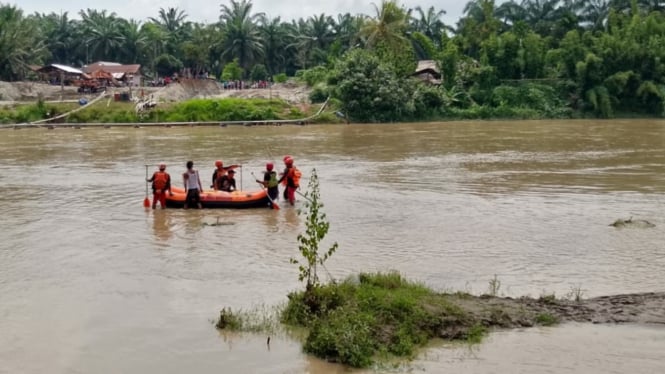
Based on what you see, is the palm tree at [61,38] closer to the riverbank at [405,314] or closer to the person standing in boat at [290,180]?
the person standing in boat at [290,180]

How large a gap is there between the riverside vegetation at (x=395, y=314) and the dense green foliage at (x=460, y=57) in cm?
3772

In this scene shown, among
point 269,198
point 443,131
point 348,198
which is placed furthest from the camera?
point 443,131

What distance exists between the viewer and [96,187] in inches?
818

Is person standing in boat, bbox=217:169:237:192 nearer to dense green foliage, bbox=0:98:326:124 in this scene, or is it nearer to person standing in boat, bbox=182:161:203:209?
A: person standing in boat, bbox=182:161:203:209

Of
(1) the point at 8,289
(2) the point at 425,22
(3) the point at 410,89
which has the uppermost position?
(2) the point at 425,22

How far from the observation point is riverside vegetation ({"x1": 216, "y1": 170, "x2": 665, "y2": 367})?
7.41 m

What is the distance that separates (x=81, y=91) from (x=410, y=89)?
22266 millimetres

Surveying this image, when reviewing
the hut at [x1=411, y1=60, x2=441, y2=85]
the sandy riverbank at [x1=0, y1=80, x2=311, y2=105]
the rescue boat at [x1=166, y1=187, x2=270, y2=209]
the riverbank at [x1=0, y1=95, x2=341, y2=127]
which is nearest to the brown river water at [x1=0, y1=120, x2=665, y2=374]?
the rescue boat at [x1=166, y1=187, x2=270, y2=209]

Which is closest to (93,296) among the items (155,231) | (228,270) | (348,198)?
(228,270)

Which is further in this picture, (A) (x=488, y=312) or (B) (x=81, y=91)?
(B) (x=81, y=91)

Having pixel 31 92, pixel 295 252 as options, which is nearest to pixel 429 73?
pixel 31 92

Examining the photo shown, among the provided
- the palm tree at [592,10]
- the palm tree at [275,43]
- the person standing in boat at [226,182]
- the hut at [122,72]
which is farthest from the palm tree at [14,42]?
the palm tree at [592,10]

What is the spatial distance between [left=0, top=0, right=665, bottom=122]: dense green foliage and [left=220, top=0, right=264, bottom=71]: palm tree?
10 cm

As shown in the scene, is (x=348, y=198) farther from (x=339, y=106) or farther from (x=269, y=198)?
(x=339, y=106)
